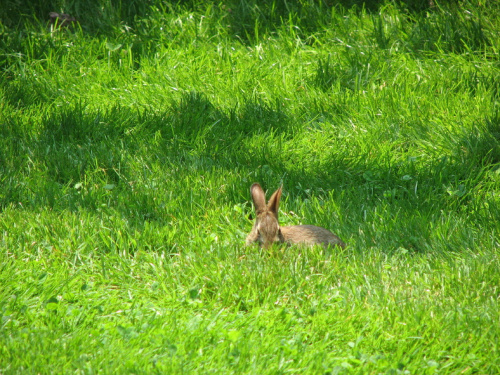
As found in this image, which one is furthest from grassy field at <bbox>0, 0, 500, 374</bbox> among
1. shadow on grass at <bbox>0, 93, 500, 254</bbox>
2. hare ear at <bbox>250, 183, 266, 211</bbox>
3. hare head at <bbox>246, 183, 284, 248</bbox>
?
hare ear at <bbox>250, 183, 266, 211</bbox>

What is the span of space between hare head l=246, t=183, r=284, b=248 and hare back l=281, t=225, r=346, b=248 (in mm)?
77

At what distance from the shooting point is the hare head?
3824mm

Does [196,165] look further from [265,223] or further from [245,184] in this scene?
[265,223]

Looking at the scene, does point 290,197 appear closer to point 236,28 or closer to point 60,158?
point 60,158

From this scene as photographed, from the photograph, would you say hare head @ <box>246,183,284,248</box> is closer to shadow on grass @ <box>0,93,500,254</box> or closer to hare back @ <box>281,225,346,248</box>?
hare back @ <box>281,225,346,248</box>

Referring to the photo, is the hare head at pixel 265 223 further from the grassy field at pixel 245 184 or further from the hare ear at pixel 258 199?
the grassy field at pixel 245 184

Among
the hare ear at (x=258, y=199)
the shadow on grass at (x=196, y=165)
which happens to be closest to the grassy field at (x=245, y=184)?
the shadow on grass at (x=196, y=165)

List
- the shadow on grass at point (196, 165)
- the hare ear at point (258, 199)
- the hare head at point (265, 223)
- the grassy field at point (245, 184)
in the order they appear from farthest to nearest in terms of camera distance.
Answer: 1. the shadow on grass at point (196, 165)
2. the hare ear at point (258, 199)
3. the hare head at point (265, 223)
4. the grassy field at point (245, 184)

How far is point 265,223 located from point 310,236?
0.33 m

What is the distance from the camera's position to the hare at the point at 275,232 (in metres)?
3.83

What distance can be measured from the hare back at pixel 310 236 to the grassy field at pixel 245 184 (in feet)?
0.58

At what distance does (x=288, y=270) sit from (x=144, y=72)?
3.50m

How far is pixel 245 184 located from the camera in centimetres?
455

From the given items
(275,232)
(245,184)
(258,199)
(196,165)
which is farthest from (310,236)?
(196,165)
